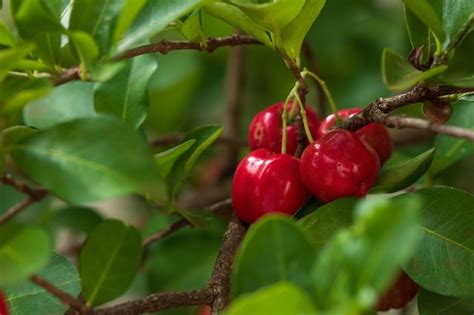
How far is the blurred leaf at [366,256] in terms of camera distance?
0.40 meters

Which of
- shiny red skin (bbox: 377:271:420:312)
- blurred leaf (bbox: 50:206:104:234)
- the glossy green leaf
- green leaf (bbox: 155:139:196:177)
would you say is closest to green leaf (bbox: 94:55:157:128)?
green leaf (bbox: 155:139:196:177)

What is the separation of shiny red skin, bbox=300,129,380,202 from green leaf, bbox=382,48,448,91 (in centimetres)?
9

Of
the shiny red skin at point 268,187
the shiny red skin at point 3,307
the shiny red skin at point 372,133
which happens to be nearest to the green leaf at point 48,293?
the shiny red skin at point 3,307

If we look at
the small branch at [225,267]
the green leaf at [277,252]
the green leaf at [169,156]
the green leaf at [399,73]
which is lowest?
the small branch at [225,267]

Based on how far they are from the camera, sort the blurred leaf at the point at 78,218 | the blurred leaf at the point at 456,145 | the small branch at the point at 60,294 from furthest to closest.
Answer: the blurred leaf at the point at 78,218, the blurred leaf at the point at 456,145, the small branch at the point at 60,294

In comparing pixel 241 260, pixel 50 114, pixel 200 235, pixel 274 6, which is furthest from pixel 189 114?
pixel 241 260

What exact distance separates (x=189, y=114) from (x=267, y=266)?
115 centimetres

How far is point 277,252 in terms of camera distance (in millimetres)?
475

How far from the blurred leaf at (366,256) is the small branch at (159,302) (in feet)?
0.65

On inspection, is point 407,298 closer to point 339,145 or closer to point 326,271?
point 339,145

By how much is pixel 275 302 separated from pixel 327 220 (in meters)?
0.26

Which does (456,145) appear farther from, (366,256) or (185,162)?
(366,256)

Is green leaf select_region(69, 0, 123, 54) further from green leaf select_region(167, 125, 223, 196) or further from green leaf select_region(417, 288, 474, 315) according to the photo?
green leaf select_region(417, 288, 474, 315)

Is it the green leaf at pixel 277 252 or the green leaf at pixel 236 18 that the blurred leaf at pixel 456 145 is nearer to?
the green leaf at pixel 236 18
